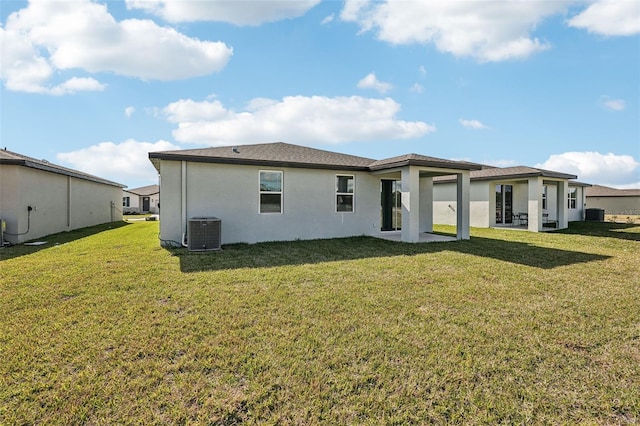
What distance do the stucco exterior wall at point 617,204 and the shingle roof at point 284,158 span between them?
110 feet

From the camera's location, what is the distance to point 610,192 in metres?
34.2

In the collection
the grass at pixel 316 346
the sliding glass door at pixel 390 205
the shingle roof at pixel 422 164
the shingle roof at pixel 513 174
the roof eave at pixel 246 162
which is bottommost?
the grass at pixel 316 346

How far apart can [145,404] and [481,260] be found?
7.40 m

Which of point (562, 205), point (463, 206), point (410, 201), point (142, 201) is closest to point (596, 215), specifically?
point (562, 205)

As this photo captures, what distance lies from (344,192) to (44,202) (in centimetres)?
1142

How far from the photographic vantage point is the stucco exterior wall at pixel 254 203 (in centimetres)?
908

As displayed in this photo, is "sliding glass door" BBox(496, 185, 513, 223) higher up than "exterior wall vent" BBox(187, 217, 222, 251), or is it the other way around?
"sliding glass door" BBox(496, 185, 513, 223)

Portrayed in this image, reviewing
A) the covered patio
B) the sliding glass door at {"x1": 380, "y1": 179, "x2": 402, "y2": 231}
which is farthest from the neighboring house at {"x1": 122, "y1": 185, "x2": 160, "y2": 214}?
the covered patio

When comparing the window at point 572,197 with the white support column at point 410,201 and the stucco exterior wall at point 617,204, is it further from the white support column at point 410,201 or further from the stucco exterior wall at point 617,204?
the white support column at point 410,201

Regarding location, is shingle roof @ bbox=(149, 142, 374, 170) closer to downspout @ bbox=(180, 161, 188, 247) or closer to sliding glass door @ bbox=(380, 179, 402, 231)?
downspout @ bbox=(180, 161, 188, 247)

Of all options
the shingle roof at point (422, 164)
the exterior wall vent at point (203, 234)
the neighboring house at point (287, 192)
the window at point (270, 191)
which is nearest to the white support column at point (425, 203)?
the neighboring house at point (287, 192)

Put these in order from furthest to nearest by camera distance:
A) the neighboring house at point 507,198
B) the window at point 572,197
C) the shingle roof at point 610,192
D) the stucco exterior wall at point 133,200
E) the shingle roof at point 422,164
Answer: the stucco exterior wall at point 133,200 < the shingle roof at point 610,192 < the window at point 572,197 < the neighboring house at point 507,198 < the shingle roof at point 422,164

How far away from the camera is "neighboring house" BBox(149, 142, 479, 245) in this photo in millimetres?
9125

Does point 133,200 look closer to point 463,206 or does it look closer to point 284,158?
point 284,158
